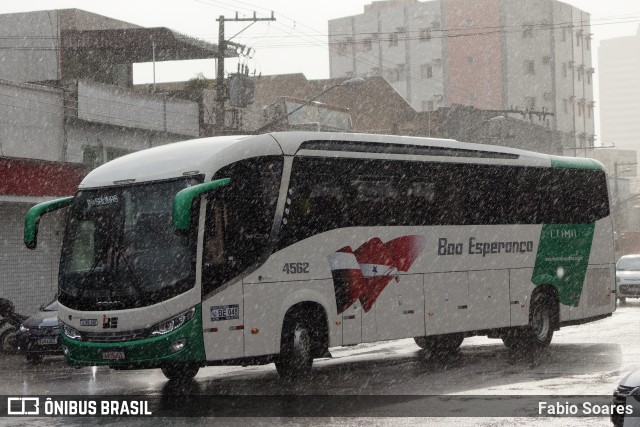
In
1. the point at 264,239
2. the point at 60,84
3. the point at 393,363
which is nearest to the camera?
the point at 264,239

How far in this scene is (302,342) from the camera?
51.2ft

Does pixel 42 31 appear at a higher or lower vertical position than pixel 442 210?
higher

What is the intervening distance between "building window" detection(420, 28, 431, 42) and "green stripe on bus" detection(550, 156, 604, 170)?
Answer: 251ft

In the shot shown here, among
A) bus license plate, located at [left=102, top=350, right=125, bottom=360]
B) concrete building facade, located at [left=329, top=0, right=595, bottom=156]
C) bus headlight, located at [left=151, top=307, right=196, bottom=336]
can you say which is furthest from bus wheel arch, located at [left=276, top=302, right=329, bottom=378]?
concrete building facade, located at [left=329, top=0, right=595, bottom=156]

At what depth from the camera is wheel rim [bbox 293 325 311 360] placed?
50.9 ft

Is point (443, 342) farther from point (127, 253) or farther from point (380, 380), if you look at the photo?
point (127, 253)

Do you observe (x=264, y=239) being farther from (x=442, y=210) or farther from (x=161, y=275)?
(x=442, y=210)

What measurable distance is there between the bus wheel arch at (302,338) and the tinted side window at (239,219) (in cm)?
122

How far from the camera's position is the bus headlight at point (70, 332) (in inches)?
567

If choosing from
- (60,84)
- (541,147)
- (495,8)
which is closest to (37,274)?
(60,84)

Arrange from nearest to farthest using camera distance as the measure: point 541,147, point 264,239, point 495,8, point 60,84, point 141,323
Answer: point 141,323, point 264,239, point 60,84, point 541,147, point 495,8

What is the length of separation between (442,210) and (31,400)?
7.63 m

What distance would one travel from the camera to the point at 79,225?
49.5 ft

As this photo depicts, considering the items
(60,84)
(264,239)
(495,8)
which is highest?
(495,8)
